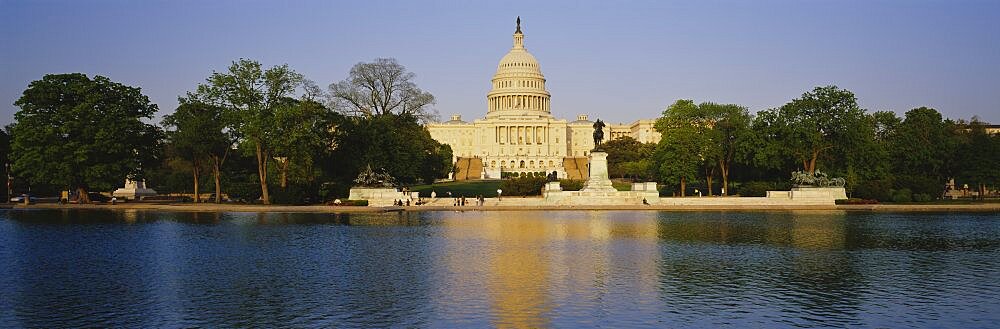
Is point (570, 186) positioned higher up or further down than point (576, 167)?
further down

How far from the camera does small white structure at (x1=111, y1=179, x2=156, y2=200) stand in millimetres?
73375

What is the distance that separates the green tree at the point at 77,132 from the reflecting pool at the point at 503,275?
63.2ft

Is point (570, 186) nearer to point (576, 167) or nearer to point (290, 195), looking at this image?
point (290, 195)

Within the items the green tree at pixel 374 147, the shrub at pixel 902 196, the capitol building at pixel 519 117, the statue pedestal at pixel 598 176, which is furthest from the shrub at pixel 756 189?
the capitol building at pixel 519 117

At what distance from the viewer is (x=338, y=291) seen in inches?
763

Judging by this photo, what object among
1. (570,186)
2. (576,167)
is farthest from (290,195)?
(576,167)

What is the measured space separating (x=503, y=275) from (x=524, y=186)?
4674 centimetres

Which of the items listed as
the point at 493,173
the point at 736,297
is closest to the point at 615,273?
the point at 736,297

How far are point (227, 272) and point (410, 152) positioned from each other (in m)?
41.9

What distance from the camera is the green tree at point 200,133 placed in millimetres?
58781

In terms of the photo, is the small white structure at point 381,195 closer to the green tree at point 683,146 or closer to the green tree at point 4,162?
the green tree at point 683,146

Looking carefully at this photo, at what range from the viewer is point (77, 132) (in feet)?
188

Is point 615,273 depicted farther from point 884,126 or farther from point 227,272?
point 884,126

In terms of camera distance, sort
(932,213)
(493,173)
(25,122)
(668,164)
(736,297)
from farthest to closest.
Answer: (493,173), (668,164), (25,122), (932,213), (736,297)
